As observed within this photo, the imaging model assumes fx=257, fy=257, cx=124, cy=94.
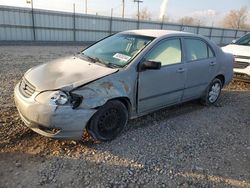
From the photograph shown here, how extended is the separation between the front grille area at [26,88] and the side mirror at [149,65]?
1564mm

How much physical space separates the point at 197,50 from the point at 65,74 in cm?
278

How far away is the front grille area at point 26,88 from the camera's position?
3.40 metres

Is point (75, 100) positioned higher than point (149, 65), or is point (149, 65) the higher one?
point (149, 65)

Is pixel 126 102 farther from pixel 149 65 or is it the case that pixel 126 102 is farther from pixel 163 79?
pixel 163 79

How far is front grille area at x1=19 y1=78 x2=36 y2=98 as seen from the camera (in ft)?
11.2

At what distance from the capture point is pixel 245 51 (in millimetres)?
7500

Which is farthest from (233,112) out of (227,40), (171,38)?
(227,40)

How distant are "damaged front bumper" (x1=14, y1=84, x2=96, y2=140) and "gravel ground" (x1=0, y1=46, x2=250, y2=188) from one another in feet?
0.97

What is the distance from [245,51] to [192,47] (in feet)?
11.1

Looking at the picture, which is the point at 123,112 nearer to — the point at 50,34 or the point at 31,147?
the point at 31,147

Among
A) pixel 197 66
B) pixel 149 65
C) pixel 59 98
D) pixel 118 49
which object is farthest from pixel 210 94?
pixel 59 98

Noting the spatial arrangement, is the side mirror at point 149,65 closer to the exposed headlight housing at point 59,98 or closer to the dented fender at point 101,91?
the dented fender at point 101,91

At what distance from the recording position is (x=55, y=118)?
3.17 metres

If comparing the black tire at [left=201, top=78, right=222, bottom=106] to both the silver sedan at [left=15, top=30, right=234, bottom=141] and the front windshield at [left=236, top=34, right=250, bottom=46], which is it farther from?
the front windshield at [left=236, top=34, right=250, bottom=46]
